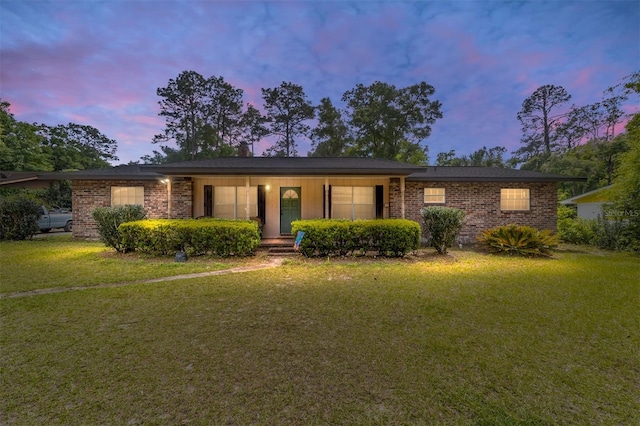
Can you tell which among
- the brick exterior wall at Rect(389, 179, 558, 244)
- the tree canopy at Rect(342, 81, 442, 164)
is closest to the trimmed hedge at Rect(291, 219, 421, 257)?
the brick exterior wall at Rect(389, 179, 558, 244)

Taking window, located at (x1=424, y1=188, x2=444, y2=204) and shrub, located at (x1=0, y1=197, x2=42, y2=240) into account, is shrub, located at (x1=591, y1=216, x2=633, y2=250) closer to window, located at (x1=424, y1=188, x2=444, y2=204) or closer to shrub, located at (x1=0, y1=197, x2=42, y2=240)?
window, located at (x1=424, y1=188, x2=444, y2=204)

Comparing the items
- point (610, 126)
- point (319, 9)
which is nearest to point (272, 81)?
point (319, 9)

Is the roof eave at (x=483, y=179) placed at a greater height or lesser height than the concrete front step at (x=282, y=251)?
greater

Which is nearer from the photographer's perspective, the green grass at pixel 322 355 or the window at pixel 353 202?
the green grass at pixel 322 355

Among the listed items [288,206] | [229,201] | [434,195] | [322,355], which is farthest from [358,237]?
[229,201]

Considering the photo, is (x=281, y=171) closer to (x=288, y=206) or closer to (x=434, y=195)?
(x=288, y=206)

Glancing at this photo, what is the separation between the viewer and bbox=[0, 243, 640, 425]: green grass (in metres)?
1.93

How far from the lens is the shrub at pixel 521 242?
27.5 ft

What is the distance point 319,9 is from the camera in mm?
10750

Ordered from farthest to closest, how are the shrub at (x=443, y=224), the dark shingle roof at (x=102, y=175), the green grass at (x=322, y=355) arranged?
the dark shingle roof at (x=102, y=175), the shrub at (x=443, y=224), the green grass at (x=322, y=355)

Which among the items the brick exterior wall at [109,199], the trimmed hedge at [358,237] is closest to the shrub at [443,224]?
the trimmed hedge at [358,237]

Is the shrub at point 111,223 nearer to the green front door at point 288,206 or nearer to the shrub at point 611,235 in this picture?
the green front door at point 288,206

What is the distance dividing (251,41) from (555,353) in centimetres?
1423

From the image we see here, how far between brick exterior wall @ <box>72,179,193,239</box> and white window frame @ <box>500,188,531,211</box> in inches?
499
